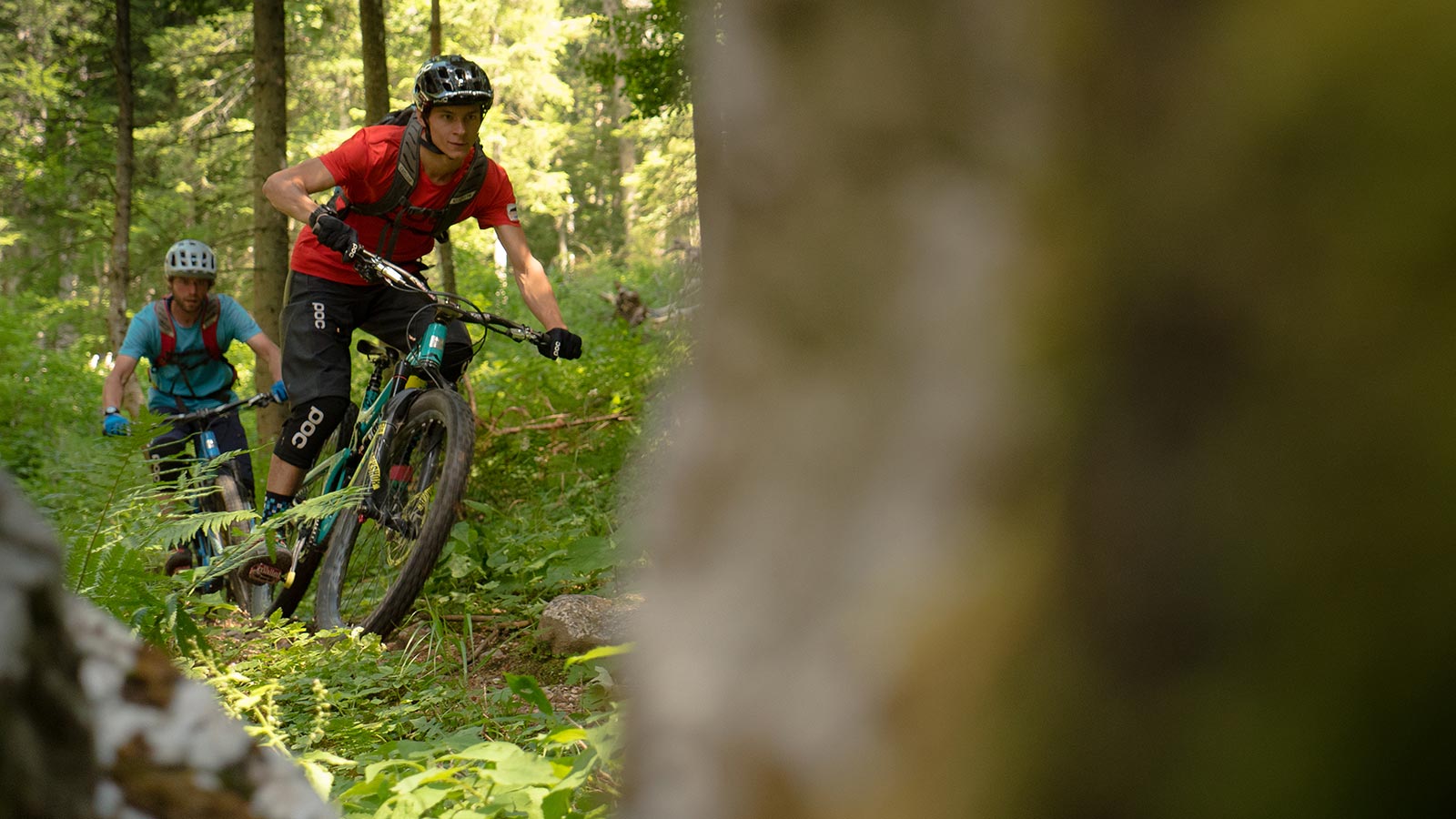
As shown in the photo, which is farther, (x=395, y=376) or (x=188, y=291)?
(x=188, y=291)

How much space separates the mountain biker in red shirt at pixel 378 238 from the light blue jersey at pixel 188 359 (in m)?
2.46

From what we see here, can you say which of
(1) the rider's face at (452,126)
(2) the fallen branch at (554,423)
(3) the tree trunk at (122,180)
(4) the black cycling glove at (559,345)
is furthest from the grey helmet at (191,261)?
(3) the tree trunk at (122,180)

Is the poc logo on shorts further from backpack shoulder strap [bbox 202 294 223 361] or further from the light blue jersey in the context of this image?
backpack shoulder strap [bbox 202 294 223 361]

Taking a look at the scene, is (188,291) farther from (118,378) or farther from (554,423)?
(554,423)

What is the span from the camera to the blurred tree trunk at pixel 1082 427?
0.63 meters

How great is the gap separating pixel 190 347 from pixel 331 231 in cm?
359

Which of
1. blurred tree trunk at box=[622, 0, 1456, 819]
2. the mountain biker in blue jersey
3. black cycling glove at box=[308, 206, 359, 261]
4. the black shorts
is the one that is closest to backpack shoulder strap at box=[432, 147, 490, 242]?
the black shorts

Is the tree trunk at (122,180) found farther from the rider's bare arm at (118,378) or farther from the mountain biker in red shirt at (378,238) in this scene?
the mountain biker in red shirt at (378,238)

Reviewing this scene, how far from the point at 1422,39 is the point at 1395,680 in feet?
1.17

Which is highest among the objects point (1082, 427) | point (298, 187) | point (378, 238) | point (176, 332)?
point (298, 187)

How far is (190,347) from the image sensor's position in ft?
26.6

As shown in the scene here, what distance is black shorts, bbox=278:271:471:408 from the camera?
5.88 meters

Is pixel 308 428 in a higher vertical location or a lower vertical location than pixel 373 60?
lower

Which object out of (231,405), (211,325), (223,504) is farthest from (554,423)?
(211,325)
